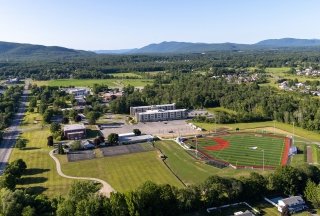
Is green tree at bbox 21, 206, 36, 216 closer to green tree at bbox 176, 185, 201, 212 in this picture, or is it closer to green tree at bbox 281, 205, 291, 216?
green tree at bbox 176, 185, 201, 212

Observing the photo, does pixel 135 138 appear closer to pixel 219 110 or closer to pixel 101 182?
pixel 101 182

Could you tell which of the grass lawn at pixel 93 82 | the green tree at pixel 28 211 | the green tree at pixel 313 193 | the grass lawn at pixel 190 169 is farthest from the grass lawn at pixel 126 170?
the grass lawn at pixel 93 82

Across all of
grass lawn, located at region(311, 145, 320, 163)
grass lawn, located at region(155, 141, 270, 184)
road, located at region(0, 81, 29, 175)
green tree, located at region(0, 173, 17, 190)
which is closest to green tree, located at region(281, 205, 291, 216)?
grass lawn, located at region(155, 141, 270, 184)

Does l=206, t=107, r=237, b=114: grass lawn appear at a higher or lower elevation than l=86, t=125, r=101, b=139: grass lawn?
higher

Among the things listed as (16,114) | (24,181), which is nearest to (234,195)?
(24,181)

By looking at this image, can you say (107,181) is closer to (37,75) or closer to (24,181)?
(24,181)

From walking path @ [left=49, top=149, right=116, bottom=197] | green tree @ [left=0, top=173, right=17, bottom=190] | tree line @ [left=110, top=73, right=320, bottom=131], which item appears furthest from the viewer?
tree line @ [left=110, top=73, right=320, bottom=131]

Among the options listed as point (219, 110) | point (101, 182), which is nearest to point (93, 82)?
point (219, 110)
